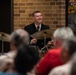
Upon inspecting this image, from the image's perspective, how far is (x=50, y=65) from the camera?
4.68 meters

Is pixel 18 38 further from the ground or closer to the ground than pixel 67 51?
further from the ground

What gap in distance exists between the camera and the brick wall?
968cm

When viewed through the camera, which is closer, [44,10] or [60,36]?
[60,36]

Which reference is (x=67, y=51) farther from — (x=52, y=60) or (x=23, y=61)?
(x=52, y=60)

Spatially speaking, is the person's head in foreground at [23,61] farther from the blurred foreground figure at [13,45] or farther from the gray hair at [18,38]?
the gray hair at [18,38]

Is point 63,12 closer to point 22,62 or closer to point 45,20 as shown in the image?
point 45,20

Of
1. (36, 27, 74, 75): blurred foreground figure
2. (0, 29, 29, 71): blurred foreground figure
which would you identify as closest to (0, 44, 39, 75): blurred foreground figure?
(0, 29, 29, 71): blurred foreground figure

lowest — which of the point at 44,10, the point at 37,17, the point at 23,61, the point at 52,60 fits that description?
the point at 52,60

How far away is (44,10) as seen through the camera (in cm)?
970

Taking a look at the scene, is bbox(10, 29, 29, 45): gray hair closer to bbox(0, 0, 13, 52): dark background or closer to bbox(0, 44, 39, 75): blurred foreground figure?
bbox(0, 44, 39, 75): blurred foreground figure

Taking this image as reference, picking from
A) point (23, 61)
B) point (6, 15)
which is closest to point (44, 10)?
point (6, 15)

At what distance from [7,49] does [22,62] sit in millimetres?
7130

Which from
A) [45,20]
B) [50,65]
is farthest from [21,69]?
[45,20]

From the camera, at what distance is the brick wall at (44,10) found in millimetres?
9680
